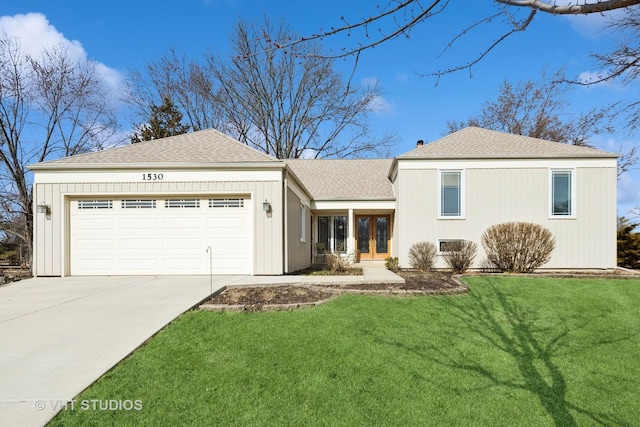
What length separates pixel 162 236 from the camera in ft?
36.1

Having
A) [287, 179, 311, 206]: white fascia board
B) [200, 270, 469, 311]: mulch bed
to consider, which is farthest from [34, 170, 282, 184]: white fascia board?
[200, 270, 469, 311]: mulch bed

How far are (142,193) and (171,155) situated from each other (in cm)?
142

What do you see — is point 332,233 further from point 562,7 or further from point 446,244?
point 562,7

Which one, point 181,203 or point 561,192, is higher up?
point 561,192

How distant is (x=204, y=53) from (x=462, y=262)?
77.8ft

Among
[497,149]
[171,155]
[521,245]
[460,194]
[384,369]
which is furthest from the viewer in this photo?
[497,149]

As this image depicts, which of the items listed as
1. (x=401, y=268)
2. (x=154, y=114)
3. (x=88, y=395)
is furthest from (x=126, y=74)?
(x=88, y=395)

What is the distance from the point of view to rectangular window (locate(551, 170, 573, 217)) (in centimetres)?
1280

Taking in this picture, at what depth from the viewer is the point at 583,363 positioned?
4.87 meters

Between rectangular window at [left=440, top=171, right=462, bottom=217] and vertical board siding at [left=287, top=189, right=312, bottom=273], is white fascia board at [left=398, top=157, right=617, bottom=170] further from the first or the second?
vertical board siding at [left=287, top=189, right=312, bottom=273]

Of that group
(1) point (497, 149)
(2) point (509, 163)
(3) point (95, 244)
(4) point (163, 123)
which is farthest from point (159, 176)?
(4) point (163, 123)

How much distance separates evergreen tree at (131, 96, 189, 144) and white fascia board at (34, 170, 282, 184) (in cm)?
1497

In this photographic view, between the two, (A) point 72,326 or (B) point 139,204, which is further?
(B) point 139,204

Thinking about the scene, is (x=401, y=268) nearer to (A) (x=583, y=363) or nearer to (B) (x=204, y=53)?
(A) (x=583, y=363)
